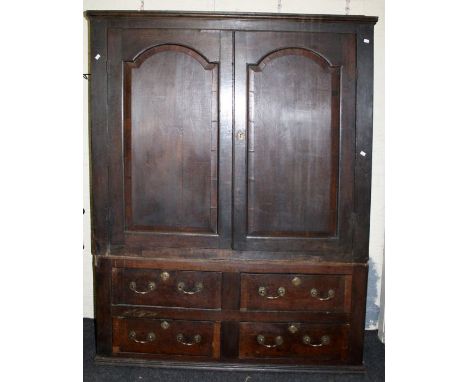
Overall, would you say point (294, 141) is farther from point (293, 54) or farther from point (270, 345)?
point (270, 345)

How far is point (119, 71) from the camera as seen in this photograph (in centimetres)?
166

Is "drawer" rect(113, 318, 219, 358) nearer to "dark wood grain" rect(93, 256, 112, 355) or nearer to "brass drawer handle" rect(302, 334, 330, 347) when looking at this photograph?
"dark wood grain" rect(93, 256, 112, 355)

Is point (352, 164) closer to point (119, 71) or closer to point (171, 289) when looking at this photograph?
point (171, 289)

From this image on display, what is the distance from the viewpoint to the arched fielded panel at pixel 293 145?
64.4 inches

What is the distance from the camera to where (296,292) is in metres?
1.72

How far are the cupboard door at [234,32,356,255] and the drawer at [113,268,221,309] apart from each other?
0.88 ft

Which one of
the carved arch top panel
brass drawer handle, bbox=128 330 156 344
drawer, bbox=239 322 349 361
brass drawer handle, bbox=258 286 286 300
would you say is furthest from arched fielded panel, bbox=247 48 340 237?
brass drawer handle, bbox=128 330 156 344

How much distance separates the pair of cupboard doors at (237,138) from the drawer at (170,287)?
0.16 metres

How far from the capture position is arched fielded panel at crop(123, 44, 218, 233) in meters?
1.65

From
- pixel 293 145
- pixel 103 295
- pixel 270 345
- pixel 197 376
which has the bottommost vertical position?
pixel 197 376

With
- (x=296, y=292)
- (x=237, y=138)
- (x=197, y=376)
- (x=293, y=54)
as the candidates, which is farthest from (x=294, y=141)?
(x=197, y=376)

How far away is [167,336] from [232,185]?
2.71 ft

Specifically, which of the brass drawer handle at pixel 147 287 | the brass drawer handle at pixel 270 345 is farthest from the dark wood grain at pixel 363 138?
the brass drawer handle at pixel 147 287
